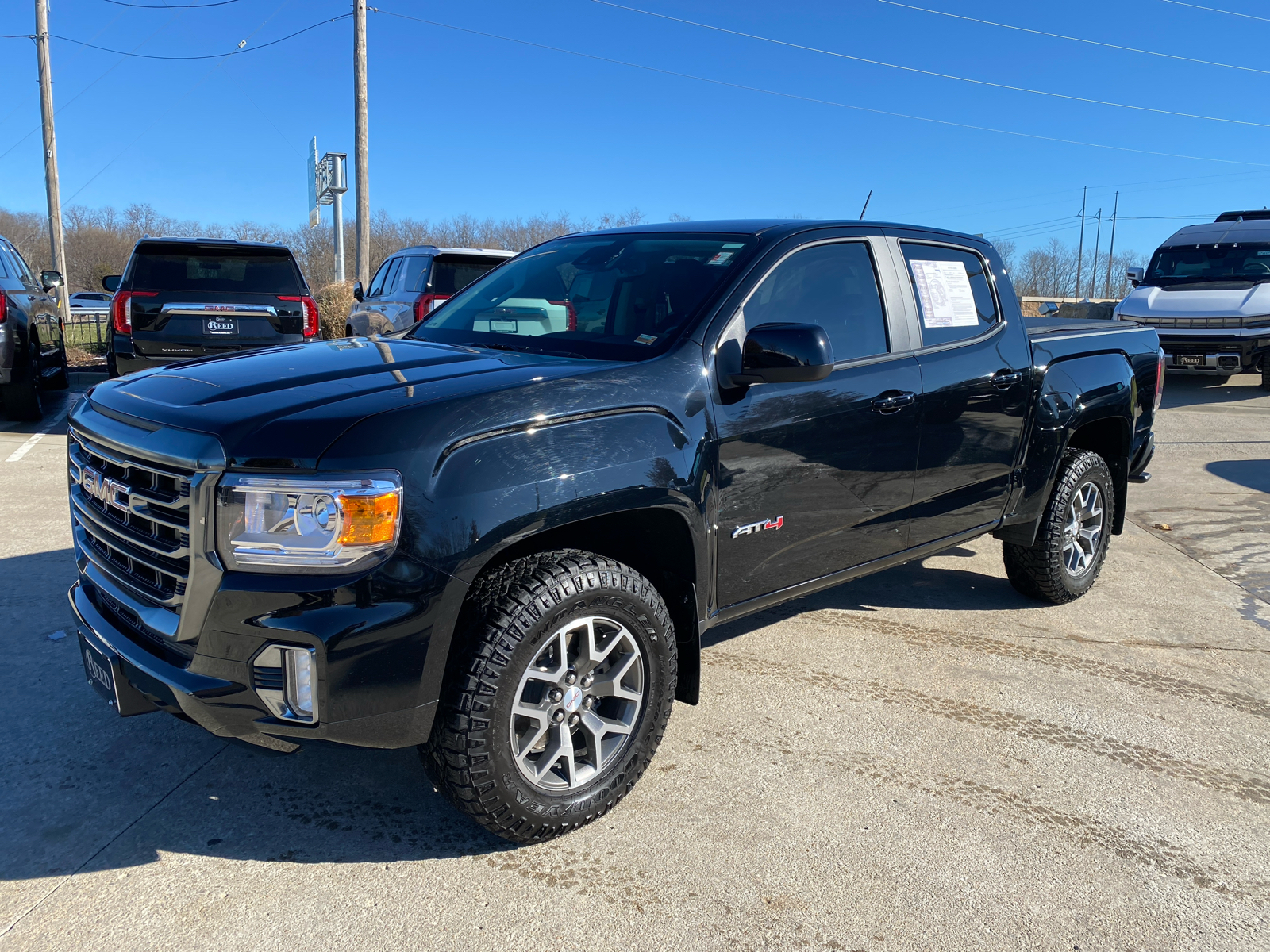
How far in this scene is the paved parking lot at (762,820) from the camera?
2518 mm

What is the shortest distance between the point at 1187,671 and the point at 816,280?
2.54 metres

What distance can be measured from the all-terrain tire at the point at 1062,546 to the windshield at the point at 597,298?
2412 millimetres

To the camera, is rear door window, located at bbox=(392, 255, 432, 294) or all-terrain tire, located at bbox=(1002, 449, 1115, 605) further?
rear door window, located at bbox=(392, 255, 432, 294)

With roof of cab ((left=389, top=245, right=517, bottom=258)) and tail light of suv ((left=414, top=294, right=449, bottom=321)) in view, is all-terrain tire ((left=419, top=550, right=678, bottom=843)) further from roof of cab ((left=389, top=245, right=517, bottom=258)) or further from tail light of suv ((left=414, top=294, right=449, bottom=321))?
roof of cab ((left=389, top=245, right=517, bottom=258))

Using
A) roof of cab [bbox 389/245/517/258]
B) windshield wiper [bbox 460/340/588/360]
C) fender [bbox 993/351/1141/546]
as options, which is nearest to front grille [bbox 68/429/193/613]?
windshield wiper [bbox 460/340/588/360]

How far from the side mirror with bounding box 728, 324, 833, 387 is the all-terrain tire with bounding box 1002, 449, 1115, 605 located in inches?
91.8

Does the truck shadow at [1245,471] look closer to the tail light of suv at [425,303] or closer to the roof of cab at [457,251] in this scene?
the roof of cab at [457,251]

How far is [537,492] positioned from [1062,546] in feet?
11.3

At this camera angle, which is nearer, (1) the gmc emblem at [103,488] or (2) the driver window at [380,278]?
(1) the gmc emblem at [103,488]

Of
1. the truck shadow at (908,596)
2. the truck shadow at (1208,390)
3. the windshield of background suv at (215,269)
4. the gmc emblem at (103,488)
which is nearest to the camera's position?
the gmc emblem at (103,488)

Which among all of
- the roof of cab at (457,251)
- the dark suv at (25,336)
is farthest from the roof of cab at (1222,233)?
the dark suv at (25,336)

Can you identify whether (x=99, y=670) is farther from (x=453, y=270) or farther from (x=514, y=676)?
(x=453, y=270)

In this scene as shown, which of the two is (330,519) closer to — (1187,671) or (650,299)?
(650,299)

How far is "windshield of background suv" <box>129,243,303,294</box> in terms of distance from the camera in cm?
900
